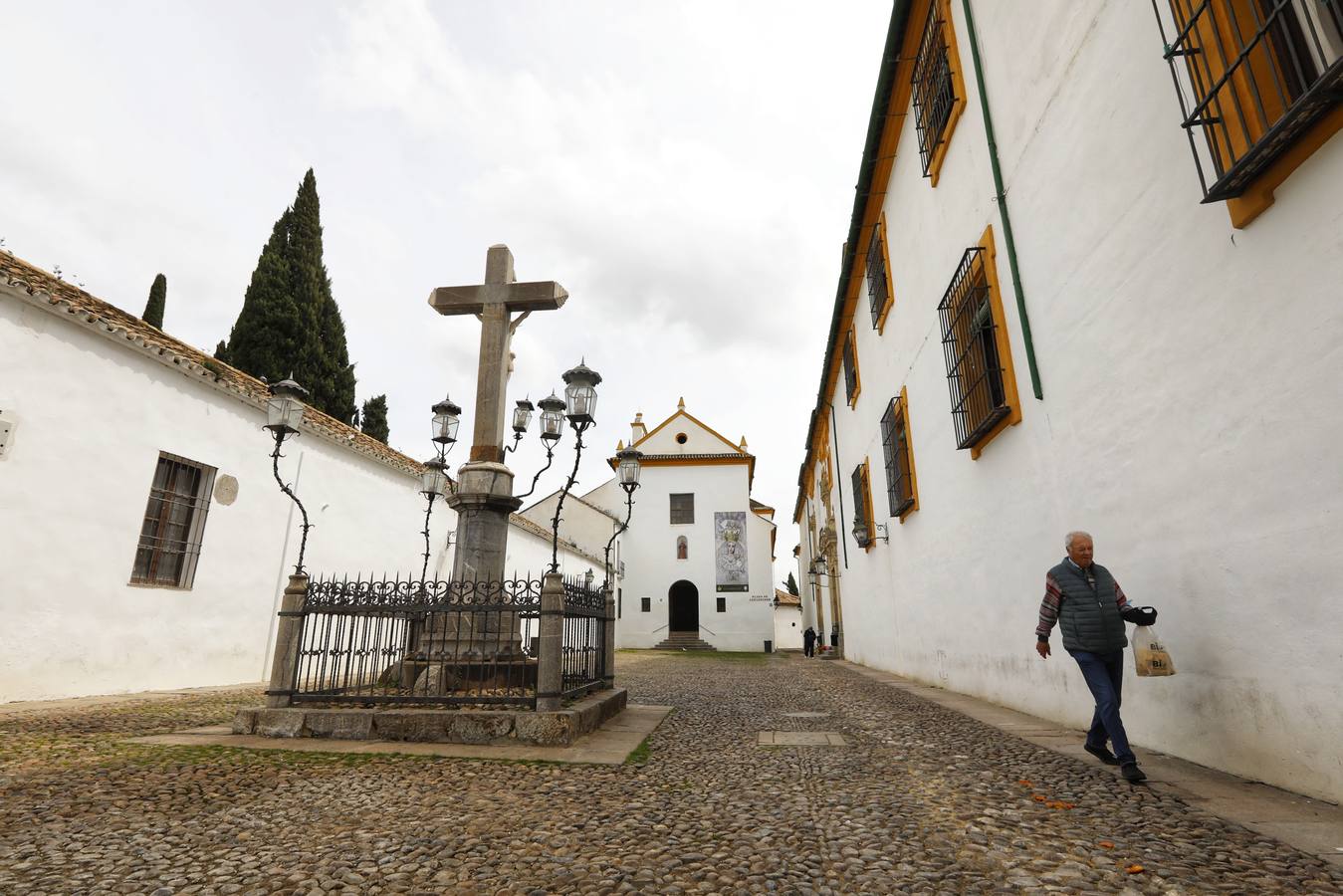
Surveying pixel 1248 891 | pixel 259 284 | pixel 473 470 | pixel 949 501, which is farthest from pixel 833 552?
pixel 259 284

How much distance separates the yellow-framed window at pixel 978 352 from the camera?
19.0 ft

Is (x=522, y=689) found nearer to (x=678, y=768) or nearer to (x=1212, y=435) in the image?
(x=678, y=768)

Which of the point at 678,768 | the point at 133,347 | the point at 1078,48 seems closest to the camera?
the point at 678,768

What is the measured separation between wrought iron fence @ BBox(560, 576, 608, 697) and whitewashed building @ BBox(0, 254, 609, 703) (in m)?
3.72

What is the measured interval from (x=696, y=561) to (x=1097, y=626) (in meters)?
26.5

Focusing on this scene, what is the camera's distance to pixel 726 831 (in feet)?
9.34

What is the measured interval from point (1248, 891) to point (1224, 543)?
175 cm

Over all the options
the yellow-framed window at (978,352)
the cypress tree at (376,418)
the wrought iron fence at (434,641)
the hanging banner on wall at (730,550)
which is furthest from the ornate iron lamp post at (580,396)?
the hanging banner on wall at (730,550)

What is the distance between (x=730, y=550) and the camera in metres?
29.8

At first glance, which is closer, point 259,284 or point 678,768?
point 678,768

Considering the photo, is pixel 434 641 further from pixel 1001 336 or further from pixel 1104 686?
pixel 1001 336

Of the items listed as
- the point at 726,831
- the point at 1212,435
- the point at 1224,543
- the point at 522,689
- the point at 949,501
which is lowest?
the point at 726,831

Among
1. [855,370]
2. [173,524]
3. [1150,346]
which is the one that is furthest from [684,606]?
[1150,346]

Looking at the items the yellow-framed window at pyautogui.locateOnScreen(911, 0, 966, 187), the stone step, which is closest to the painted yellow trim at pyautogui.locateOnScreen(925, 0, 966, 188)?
the yellow-framed window at pyautogui.locateOnScreen(911, 0, 966, 187)
